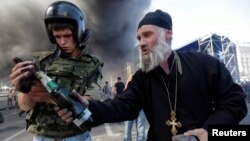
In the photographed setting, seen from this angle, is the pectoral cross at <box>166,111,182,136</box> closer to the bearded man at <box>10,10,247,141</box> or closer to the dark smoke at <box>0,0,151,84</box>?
the bearded man at <box>10,10,247,141</box>

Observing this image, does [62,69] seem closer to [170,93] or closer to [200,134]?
[170,93]

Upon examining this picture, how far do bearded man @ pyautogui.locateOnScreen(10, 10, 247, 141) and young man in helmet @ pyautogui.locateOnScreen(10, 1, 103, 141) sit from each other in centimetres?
26

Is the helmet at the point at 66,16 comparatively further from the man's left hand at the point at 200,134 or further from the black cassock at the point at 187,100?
the man's left hand at the point at 200,134

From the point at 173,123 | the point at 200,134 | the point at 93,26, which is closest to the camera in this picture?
the point at 200,134

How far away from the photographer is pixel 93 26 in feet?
66.4

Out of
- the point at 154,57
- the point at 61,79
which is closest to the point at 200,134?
the point at 154,57

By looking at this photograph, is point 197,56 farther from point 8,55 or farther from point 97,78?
point 8,55

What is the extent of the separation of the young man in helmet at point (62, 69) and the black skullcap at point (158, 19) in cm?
47

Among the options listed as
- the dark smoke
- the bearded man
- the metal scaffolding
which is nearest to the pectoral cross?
the bearded man

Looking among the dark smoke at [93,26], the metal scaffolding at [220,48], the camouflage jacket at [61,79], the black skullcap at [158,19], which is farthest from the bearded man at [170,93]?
the metal scaffolding at [220,48]

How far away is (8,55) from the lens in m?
25.4

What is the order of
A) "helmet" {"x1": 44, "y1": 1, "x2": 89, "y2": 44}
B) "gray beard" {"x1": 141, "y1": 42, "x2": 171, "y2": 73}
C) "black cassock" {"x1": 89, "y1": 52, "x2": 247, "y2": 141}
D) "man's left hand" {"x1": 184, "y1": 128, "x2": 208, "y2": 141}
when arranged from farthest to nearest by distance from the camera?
1. "helmet" {"x1": 44, "y1": 1, "x2": 89, "y2": 44}
2. "gray beard" {"x1": 141, "y1": 42, "x2": 171, "y2": 73}
3. "black cassock" {"x1": 89, "y1": 52, "x2": 247, "y2": 141}
4. "man's left hand" {"x1": 184, "y1": 128, "x2": 208, "y2": 141}

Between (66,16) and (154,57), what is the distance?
27.5 inches

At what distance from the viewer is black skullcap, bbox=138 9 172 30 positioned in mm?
2017
